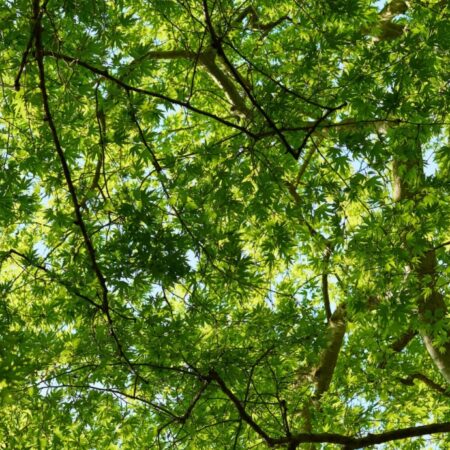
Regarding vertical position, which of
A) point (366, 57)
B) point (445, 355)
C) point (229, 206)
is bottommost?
point (445, 355)

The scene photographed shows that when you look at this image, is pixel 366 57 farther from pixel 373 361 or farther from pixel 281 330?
pixel 373 361

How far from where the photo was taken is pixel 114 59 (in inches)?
148

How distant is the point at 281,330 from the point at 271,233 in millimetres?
911

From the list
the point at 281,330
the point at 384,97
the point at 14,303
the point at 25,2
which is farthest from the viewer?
the point at 14,303

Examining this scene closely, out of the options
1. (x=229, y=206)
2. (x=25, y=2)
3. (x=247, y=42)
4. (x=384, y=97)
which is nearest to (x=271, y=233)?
(x=229, y=206)

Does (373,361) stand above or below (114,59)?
below

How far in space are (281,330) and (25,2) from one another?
9.35 ft

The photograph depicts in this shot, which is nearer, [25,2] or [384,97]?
[25,2]

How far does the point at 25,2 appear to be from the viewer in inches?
135

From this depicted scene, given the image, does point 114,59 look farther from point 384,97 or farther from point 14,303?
point 14,303

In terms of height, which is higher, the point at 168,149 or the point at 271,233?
the point at 168,149

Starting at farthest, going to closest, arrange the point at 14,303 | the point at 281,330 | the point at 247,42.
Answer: the point at 247,42, the point at 14,303, the point at 281,330

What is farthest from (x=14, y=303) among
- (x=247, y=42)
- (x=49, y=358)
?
(x=247, y=42)

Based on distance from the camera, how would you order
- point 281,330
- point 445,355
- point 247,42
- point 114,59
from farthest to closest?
point 247,42
point 445,355
point 281,330
point 114,59
